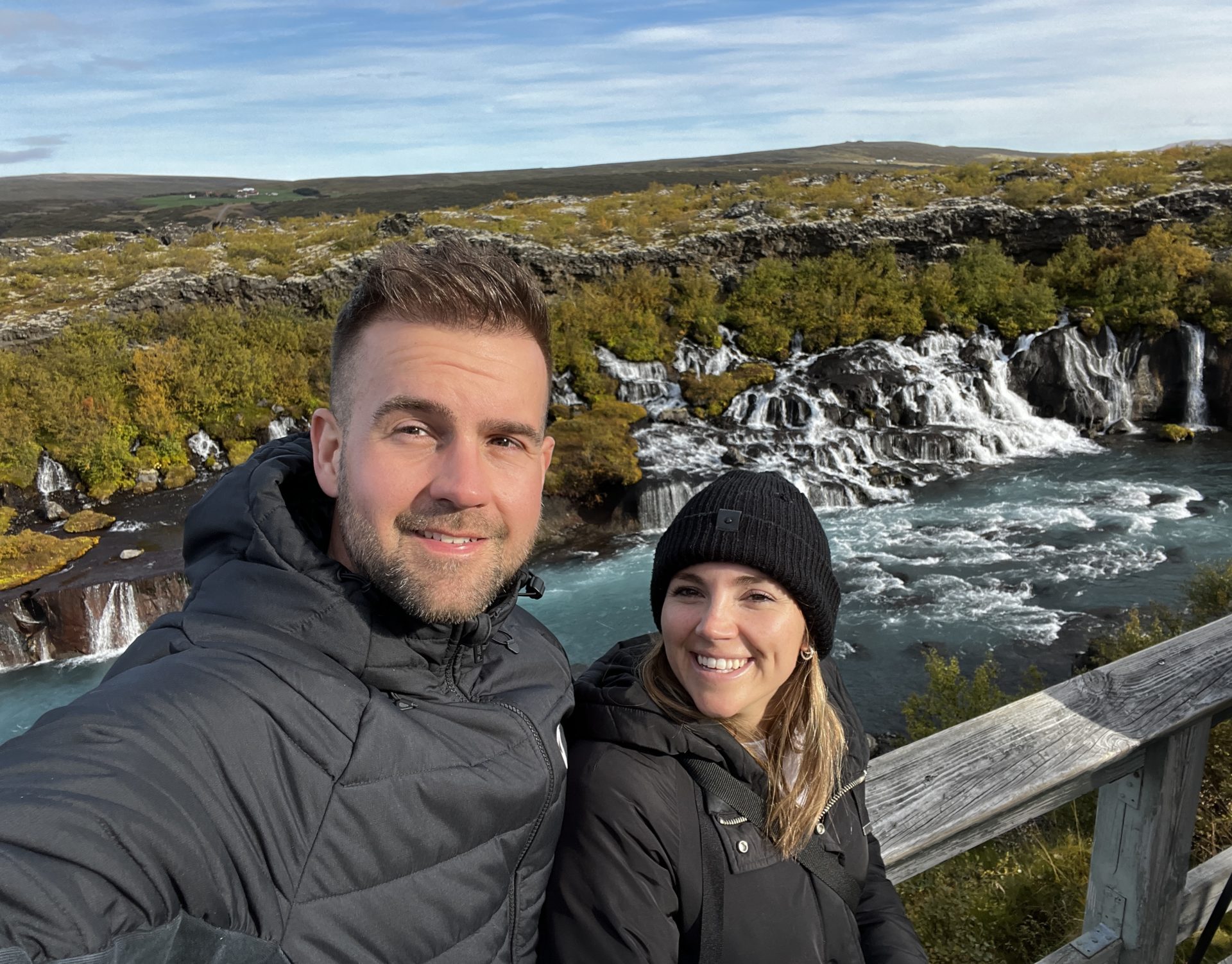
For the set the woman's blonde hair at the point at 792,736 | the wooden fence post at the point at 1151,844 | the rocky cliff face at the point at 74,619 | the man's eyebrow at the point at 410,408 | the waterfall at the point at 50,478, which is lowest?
the rocky cliff face at the point at 74,619

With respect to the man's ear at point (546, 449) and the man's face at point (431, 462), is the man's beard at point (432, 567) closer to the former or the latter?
the man's face at point (431, 462)

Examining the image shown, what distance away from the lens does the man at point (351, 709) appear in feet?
4.09

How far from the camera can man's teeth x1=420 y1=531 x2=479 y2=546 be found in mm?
1987

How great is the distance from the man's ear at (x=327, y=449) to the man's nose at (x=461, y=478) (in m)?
0.28

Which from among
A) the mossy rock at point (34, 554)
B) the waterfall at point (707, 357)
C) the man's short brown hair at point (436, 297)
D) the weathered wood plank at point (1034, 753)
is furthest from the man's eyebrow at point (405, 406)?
the waterfall at point (707, 357)

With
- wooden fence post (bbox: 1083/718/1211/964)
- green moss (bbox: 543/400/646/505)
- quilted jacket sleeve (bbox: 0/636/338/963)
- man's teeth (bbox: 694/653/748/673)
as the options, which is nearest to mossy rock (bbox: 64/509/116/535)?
green moss (bbox: 543/400/646/505)

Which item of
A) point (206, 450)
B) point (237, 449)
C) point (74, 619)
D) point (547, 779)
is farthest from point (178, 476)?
point (547, 779)

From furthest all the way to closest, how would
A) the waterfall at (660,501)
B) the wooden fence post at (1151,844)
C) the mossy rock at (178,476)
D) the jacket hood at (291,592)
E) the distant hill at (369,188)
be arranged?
the distant hill at (369,188), the mossy rock at (178,476), the waterfall at (660,501), the wooden fence post at (1151,844), the jacket hood at (291,592)

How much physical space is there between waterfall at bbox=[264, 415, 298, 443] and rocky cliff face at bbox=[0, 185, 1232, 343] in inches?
267

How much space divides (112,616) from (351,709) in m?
15.4

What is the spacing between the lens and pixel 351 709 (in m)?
1.64

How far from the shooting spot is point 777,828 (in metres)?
1.96

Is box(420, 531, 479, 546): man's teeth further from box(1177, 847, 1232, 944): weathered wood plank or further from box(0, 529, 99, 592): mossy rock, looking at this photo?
box(0, 529, 99, 592): mossy rock

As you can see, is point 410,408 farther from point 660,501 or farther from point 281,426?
point 281,426
